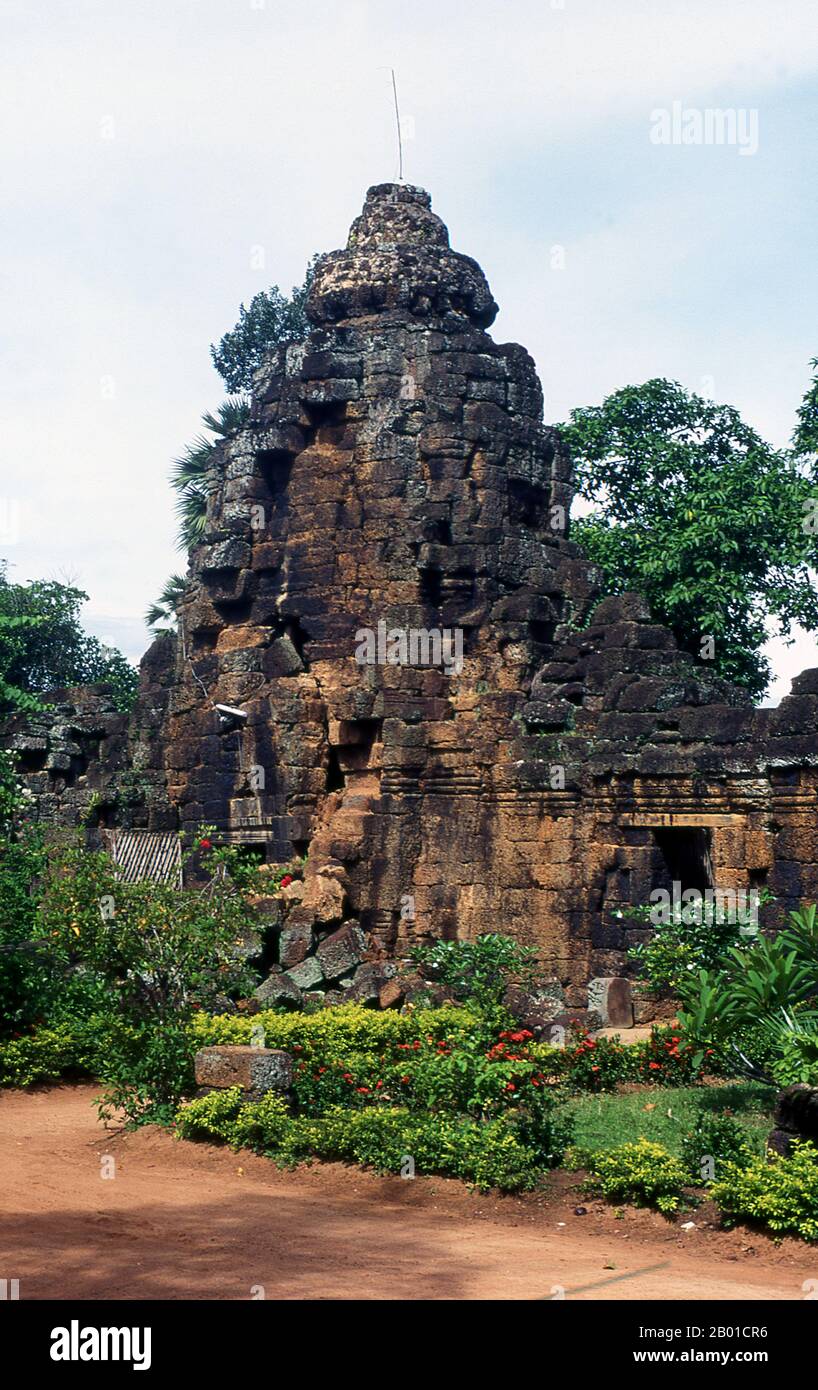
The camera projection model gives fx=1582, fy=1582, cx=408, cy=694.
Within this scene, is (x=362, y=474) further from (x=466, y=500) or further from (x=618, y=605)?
(x=618, y=605)

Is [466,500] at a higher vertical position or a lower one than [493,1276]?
higher

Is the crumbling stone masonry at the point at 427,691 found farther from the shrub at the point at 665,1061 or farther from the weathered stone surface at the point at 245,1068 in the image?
the weathered stone surface at the point at 245,1068

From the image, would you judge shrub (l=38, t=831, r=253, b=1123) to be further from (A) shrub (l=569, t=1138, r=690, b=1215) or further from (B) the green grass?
(A) shrub (l=569, t=1138, r=690, b=1215)

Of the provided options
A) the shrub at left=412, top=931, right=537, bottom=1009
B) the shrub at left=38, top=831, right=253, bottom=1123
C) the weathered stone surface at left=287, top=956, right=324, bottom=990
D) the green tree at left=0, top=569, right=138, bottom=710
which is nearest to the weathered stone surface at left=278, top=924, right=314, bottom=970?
the weathered stone surface at left=287, top=956, right=324, bottom=990

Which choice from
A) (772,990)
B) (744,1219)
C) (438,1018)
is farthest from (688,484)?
(744,1219)

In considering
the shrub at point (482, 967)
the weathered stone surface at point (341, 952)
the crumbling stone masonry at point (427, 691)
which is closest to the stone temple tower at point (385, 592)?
the crumbling stone masonry at point (427, 691)

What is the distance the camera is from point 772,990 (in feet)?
34.4

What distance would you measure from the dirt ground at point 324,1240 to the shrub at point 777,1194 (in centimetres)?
13

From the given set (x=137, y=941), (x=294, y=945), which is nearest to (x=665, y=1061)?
(x=137, y=941)

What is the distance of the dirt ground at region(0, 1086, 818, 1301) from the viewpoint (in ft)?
25.9

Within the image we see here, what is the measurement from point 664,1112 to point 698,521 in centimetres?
1368

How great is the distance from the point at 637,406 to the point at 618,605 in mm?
8974

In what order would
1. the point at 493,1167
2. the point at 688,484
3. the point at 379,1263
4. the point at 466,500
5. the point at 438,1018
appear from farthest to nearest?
the point at 688,484 < the point at 466,500 < the point at 438,1018 < the point at 493,1167 < the point at 379,1263

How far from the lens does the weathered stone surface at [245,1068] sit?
1195 centimetres
